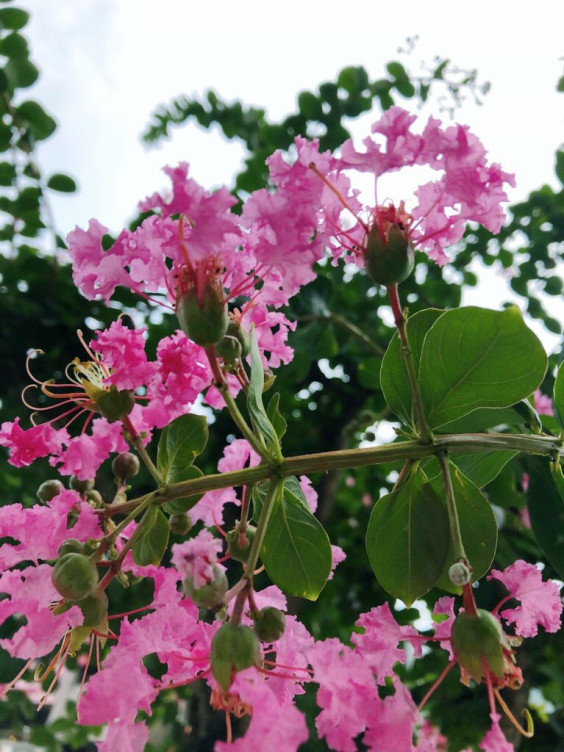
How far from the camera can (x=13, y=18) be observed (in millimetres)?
1416

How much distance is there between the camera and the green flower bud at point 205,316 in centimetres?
57

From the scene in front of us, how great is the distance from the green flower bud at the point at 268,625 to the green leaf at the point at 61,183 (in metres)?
1.26

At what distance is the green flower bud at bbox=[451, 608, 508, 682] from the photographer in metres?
0.49

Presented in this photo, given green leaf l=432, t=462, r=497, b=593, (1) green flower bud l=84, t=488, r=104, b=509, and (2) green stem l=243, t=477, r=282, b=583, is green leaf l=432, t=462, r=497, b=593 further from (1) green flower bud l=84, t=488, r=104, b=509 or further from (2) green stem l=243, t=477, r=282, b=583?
(1) green flower bud l=84, t=488, r=104, b=509

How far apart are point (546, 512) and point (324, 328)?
67 centimetres

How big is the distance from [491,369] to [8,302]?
1.32 m

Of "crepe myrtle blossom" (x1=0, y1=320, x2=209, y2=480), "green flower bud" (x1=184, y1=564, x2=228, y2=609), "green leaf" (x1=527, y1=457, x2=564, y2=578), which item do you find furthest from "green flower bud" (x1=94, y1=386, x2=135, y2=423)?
"green leaf" (x1=527, y1=457, x2=564, y2=578)

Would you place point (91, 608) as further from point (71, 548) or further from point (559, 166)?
point (559, 166)

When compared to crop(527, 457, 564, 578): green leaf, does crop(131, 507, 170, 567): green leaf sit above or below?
below

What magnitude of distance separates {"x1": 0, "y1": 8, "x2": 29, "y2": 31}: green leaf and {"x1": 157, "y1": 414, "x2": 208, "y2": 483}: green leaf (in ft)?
3.83

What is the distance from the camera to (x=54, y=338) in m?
1.64

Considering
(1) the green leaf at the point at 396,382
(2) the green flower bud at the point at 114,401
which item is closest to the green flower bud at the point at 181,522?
(2) the green flower bud at the point at 114,401

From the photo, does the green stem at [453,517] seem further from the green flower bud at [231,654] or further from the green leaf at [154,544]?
the green leaf at [154,544]

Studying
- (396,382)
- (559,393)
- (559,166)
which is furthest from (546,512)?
(559,166)
